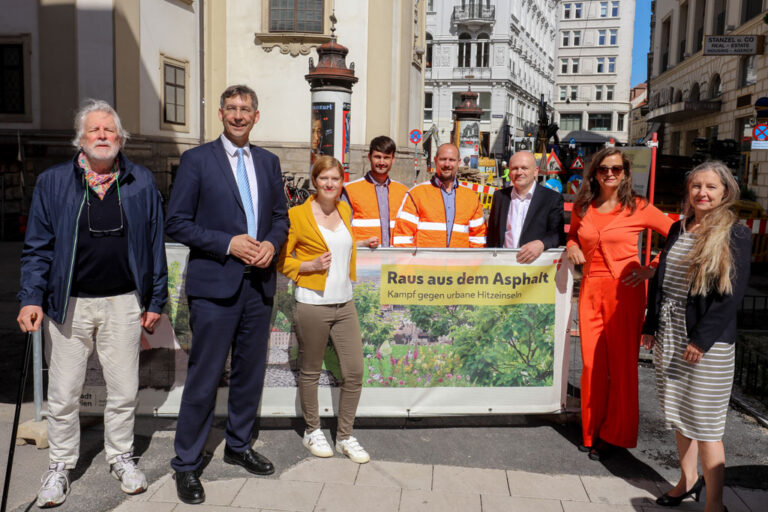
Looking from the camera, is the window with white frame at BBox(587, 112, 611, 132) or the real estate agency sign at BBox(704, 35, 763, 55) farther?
the window with white frame at BBox(587, 112, 611, 132)

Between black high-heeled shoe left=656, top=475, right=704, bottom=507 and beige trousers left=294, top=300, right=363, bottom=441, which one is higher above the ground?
beige trousers left=294, top=300, right=363, bottom=441

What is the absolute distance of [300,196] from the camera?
68.5ft

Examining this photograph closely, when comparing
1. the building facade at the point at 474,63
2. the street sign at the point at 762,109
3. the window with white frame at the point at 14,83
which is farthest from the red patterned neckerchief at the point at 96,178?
the building facade at the point at 474,63

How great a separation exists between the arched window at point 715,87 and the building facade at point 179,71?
40.4ft

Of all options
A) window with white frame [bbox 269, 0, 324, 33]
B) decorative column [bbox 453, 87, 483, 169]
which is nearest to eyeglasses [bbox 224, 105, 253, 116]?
window with white frame [bbox 269, 0, 324, 33]

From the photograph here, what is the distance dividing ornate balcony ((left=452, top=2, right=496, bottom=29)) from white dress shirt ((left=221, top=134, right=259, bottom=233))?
5856 cm

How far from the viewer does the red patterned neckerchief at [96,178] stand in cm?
379

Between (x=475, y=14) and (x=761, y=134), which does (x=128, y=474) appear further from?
(x=475, y=14)

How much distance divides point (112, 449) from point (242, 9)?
2498 cm

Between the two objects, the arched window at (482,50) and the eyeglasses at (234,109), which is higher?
the arched window at (482,50)

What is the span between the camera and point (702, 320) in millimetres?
3625

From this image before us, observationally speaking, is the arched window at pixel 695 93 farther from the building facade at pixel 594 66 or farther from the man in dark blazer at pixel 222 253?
the building facade at pixel 594 66

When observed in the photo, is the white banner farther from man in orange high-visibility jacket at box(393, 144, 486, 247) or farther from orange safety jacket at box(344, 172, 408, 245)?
orange safety jacket at box(344, 172, 408, 245)

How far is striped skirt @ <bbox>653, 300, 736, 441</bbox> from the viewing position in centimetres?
368
